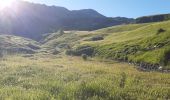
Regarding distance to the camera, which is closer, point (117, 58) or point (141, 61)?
point (141, 61)

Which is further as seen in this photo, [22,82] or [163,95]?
[22,82]

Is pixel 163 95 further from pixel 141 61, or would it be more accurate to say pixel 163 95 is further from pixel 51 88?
pixel 141 61

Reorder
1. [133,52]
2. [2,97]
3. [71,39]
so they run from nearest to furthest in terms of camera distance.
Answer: [2,97], [133,52], [71,39]

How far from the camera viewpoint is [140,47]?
344 feet

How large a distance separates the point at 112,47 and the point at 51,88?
282 ft

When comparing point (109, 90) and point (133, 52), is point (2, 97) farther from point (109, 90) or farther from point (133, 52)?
point (133, 52)

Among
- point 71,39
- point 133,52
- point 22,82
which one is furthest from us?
point 71,39

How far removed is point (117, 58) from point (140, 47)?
6.75 meters

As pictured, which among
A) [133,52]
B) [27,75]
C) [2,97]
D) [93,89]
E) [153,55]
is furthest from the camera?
[133,52]

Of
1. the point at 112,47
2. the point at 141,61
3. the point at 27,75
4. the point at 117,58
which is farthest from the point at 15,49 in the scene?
A: the point at 27,75

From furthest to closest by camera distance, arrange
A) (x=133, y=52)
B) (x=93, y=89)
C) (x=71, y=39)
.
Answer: (x=71, y=39) < (x=133, y=52) < (x=93, y=89)

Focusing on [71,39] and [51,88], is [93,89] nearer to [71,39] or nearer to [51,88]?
[51,88]

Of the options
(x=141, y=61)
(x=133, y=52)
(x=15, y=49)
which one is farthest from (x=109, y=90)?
(x=15, y=49)

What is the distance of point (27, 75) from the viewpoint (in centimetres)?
5044
